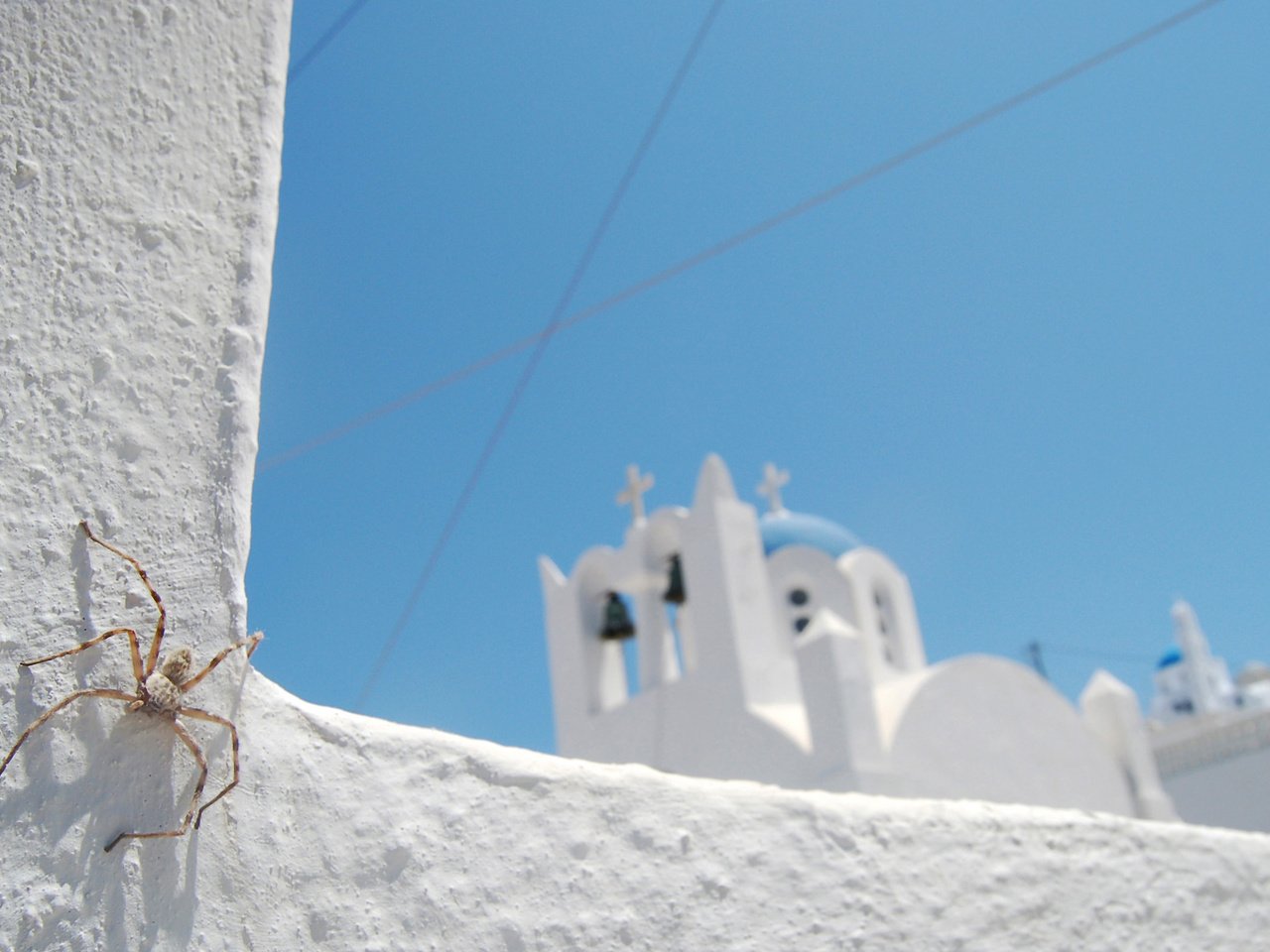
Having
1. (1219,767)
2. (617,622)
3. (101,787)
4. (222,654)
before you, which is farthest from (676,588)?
(101,787)

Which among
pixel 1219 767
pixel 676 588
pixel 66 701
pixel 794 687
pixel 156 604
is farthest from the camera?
pixel 1219 767

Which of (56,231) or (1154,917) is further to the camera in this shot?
(1154,917)

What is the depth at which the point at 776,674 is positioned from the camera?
31.8 ft

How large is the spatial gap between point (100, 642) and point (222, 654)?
0.12m

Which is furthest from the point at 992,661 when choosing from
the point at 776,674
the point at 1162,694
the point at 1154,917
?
the point at 1162,694

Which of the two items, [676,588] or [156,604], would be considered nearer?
[156,604]

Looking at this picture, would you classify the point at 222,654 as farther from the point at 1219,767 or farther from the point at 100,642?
the point at 1219,767

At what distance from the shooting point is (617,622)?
33.9 feet

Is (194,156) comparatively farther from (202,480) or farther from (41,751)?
(41,751)

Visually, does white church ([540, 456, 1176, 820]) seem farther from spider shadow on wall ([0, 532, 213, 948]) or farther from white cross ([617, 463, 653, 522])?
spider shadow on wall ([0, 532, 213, 948])

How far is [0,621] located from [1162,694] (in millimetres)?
28240

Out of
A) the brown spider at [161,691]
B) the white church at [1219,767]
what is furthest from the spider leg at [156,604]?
the white church at [1219,767]

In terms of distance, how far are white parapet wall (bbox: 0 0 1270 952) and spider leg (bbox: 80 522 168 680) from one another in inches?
0.6

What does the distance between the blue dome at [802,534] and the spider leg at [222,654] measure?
10199 millimetres
